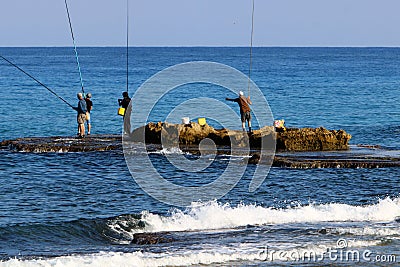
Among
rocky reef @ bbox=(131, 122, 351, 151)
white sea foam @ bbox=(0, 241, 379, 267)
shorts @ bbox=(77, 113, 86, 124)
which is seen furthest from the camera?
shorts @ bbox=(77, 113, 86, 124)

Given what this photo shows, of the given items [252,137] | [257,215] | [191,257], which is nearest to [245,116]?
[252,137]

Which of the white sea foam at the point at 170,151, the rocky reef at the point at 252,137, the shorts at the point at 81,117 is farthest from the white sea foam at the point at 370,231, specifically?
the shorts at the point at 81,117

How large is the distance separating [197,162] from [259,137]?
2.74 m

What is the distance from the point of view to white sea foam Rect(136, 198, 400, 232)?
16312 mm

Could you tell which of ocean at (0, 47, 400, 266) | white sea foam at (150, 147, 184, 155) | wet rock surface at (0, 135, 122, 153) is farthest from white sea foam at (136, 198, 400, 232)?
wet rock surface at (0, 135, 122, 153)

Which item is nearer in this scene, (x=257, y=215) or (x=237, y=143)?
(x=257, y=215)

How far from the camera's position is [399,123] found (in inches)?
1752

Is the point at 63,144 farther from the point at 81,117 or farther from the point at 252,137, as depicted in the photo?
the point at 252,137

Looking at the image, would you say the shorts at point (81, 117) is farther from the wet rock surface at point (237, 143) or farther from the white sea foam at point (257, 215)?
the white sea foam at point (257, 215)

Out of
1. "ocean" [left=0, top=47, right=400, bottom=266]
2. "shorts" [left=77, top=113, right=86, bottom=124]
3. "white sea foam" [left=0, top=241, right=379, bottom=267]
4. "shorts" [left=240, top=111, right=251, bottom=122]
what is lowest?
"ocean" [left=0, top=47, right=400, bottom=266]

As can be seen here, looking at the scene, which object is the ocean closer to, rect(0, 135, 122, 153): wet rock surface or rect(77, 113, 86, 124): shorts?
rect(0, 135, 122, 153): wet rock surface

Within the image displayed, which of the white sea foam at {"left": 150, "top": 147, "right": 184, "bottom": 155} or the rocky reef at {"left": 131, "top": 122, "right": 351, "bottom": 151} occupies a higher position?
the rocky reef at {"left": 131, "top": 122, "right": 351, "bottom": 151}

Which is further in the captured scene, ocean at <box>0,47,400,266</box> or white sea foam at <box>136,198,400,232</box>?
white sea foam at <box>136,198,400,232</box>

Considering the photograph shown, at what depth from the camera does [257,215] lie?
669 inches
